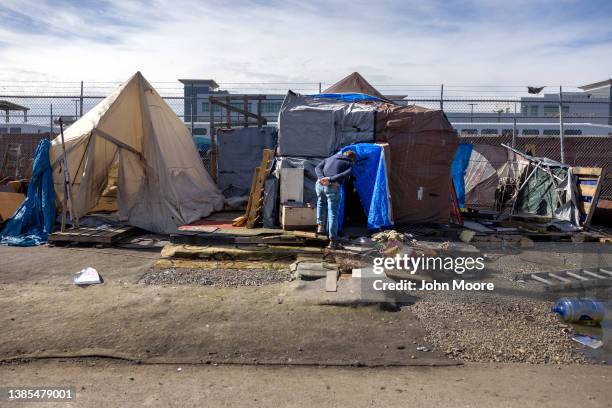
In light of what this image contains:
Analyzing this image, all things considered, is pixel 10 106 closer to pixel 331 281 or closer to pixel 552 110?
pixel 331 281

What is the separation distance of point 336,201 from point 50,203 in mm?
5674

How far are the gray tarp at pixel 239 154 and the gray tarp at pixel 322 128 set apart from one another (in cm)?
320

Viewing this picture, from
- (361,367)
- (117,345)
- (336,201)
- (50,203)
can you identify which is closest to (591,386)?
(361,367)

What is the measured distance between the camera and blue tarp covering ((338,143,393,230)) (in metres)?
9.14

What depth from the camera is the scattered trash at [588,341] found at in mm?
4855

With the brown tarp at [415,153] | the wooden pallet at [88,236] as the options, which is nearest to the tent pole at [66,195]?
the wooden pallet at [88,236]

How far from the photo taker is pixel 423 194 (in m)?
10.3

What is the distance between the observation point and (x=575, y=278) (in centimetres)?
708

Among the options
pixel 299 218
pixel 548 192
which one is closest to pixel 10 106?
pixel 299 218

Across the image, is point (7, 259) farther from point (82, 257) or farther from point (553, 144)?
point (553, 144)

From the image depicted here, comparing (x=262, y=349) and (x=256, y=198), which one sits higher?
(x=256, y=198)

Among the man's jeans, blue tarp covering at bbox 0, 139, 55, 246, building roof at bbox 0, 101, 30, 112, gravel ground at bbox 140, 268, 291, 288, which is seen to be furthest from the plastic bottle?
building roof at bbox 0, 101, 30, 112

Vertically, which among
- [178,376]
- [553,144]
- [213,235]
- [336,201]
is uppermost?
[553,144]

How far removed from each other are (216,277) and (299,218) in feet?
7.71
